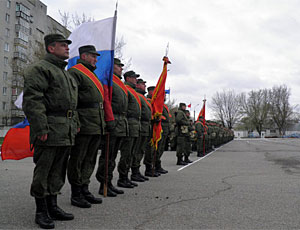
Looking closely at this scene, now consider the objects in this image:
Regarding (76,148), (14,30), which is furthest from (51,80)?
(14,30)

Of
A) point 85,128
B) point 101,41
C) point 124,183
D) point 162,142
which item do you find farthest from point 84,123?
point 162,142

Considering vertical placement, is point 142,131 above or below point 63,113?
below

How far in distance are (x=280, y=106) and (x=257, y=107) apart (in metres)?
6.08

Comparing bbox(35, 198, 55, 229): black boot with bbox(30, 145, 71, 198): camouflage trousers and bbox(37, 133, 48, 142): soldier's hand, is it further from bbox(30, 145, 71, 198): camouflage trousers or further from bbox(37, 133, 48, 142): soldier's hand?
bbox(37, 133, 48, 142): soldier's hand

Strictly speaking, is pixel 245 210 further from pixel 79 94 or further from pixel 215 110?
pixel 215 110

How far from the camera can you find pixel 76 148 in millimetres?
4945

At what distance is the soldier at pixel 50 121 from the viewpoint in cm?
387

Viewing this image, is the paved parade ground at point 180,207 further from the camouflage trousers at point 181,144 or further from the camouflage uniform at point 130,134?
the camouflage trousers at point 181,144

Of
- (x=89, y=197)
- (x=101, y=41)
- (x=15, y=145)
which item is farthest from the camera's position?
(x=101, y=41)

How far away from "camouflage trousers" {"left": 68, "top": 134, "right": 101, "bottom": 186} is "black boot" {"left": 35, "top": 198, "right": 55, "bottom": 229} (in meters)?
0.94

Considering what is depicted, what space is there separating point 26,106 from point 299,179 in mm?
6419

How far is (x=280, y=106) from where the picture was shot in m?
88.1

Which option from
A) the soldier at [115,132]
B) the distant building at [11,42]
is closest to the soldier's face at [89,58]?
the soldier at [115,132]

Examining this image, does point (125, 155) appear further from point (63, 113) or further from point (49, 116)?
point (49, 116)
